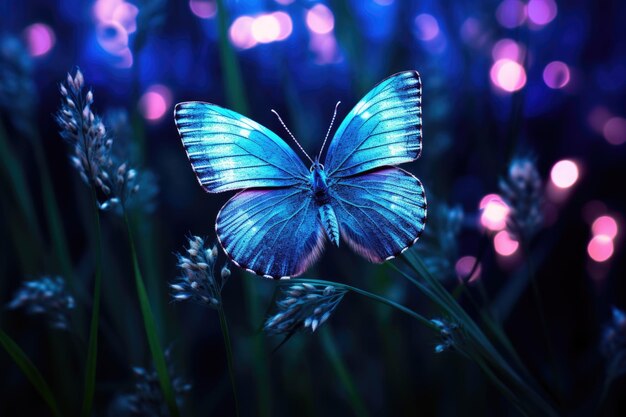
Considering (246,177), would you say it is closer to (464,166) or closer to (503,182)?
(503,182)

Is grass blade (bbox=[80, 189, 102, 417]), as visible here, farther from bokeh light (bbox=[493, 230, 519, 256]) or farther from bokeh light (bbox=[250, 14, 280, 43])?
bokeh light (bbox=[493, 230, 519, 256])

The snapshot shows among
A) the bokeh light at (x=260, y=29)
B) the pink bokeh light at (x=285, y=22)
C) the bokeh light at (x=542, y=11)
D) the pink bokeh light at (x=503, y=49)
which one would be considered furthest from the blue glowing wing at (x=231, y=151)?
the bokeh light at (x=542, y=11)

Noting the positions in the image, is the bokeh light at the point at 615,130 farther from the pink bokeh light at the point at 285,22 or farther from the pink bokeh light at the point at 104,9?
the pink bokeh light at the point at 104,9

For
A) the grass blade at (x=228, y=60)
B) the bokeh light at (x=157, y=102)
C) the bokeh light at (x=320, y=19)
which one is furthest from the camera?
the bokeh light at (x=320, y=19)

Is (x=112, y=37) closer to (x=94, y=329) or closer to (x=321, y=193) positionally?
(x=321, y=193)

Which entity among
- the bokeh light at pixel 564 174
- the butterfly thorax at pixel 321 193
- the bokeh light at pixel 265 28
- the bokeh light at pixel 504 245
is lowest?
the bokeh light at pixel 504 245

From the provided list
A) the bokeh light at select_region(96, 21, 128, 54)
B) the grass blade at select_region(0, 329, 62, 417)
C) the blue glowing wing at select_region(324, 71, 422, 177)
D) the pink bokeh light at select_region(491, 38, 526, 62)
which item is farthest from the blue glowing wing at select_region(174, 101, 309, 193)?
the pink bokeh light at select_region(491, 38, 526, 62)
